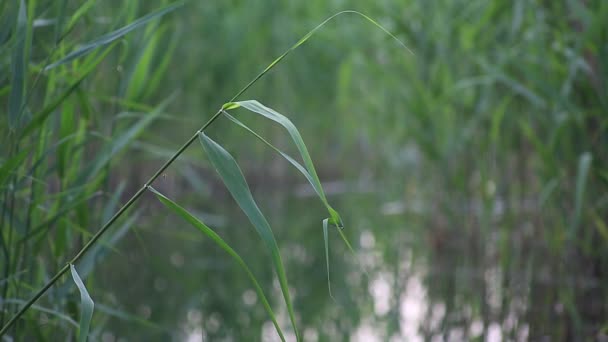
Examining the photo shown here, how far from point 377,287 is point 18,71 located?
178 cm

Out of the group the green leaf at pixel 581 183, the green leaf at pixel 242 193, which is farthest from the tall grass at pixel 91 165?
the green leaf at pixel 581 183

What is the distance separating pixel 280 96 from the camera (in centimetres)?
533

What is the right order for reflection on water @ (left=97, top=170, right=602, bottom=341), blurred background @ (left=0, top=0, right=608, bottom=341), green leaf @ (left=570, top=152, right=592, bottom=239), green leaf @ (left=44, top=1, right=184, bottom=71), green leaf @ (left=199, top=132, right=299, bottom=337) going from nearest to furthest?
green leaf @ (left=199, top=132, right=299, bottom=337), green leaf @ (left=44, top=1, right=184, bottom=71), blurred background @ (left=0, top=0, right=608, bottom=341), green leaf @ (left=570, top=152, right=592, bottom=239), reflection on water @ (left=97, top=170, right=602, bottom=341)

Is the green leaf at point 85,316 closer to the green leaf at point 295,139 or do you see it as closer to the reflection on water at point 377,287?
the green leaf at point 295,139

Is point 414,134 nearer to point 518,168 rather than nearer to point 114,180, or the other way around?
point 518,168

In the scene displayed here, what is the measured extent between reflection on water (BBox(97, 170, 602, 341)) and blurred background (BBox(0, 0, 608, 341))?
11 millimetres

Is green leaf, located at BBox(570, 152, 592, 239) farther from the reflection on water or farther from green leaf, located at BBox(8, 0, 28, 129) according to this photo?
green leaf, located at BBox(8, 0, 28, 129)

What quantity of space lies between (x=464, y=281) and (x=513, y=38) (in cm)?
84

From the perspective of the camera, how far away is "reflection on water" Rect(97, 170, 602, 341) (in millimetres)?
1914

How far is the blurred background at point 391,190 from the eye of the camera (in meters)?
1.27

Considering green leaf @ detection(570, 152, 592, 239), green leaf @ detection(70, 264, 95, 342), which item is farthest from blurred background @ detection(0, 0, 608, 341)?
green leaf @ detection(70, 264, 95, 342)

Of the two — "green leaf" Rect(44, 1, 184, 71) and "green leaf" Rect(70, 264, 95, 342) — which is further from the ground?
"green leaf" Rect(44, 1, 184, 71)

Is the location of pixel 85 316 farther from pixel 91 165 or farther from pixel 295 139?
pixel 91 165

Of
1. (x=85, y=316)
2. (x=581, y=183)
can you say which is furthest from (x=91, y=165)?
(x=581, y=183)
